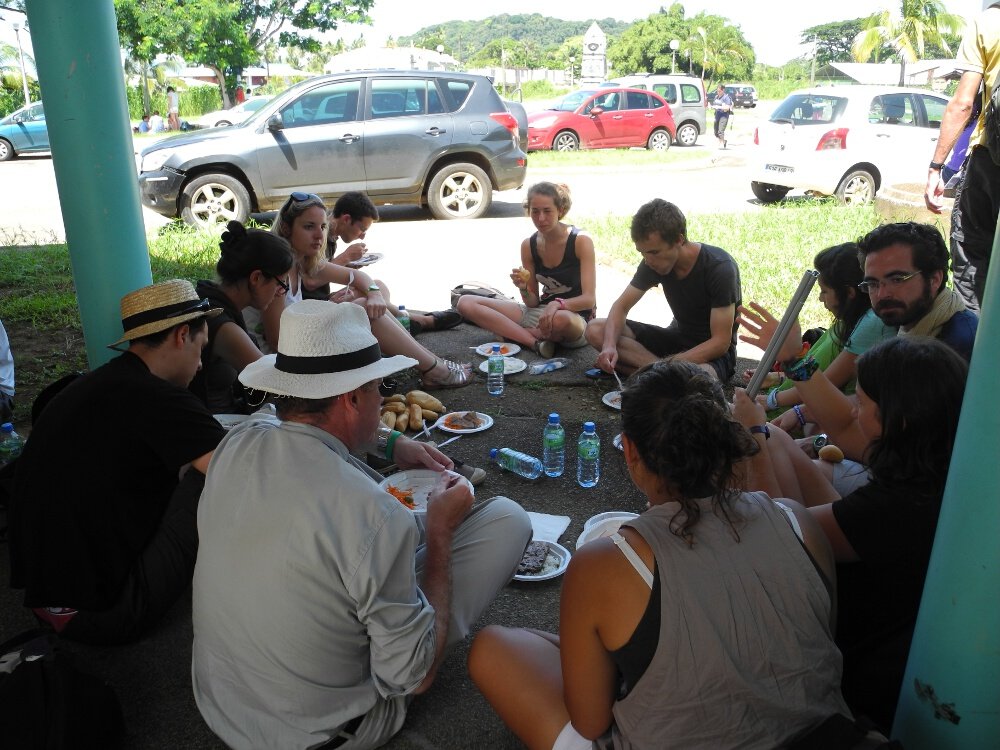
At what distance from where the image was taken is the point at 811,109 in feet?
38.8

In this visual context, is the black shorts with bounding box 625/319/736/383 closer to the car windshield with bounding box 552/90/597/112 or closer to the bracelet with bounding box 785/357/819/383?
the bracelet with bounding box 785/357/819/383

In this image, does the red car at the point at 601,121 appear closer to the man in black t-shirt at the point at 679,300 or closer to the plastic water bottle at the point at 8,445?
the man in black t-shirt at the point at 679,300

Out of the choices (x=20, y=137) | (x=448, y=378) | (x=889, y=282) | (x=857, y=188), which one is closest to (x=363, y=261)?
(x=448, y=378)

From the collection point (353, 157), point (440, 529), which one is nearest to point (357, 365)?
point (440, 529)

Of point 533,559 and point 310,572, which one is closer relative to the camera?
point 310,572

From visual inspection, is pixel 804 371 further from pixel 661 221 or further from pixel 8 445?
pixel 8 445

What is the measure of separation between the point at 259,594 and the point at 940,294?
300 centimetres

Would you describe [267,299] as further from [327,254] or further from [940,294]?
[940,294]

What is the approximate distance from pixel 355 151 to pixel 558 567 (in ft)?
27.8

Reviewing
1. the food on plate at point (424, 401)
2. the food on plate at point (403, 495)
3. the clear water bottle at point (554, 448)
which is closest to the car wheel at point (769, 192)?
the food on plate at point (424, 401)

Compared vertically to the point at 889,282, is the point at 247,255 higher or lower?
higher

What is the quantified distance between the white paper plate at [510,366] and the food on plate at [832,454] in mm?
2431

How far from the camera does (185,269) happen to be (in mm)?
7809

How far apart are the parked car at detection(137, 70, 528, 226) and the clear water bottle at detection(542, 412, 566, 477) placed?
737cm
